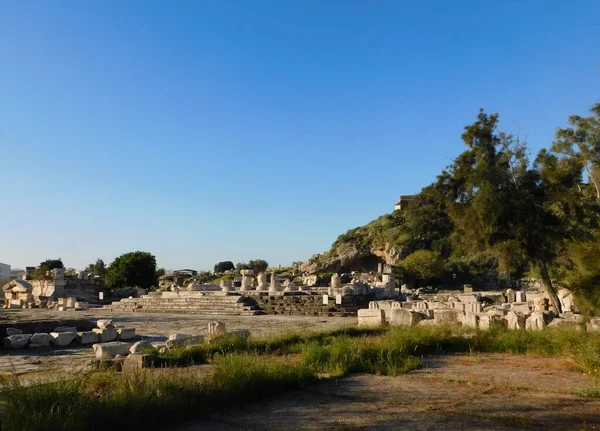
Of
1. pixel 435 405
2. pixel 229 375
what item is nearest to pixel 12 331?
pixel 229 375

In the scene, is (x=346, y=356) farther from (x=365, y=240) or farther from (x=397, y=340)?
(x=365, y=240)

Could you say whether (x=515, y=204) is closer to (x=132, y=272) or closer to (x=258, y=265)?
(x=132, y=272)

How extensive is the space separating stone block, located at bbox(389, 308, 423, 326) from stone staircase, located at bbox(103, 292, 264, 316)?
10489 millimetres

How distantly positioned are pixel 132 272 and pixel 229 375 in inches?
1560

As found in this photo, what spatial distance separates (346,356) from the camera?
26.3ft

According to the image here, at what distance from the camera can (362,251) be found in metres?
70.7

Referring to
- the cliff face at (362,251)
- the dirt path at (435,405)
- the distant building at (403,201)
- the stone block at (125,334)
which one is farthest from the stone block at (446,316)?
the distant building at (403,201)

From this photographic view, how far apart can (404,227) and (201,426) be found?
62629 millimetres

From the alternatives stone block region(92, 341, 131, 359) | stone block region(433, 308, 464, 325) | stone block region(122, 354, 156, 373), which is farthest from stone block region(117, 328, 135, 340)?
stone block region(433, 308, 464, 325)

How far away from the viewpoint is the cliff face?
221 feet

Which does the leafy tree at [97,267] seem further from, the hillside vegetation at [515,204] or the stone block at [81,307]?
the hillside vegetation at [515,204]

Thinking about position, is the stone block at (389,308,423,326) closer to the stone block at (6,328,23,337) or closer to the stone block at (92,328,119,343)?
the stone block at (92,328,119,343)

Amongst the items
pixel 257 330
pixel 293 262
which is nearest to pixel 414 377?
pixel 257 330

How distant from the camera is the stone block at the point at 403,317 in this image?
13023 mm
